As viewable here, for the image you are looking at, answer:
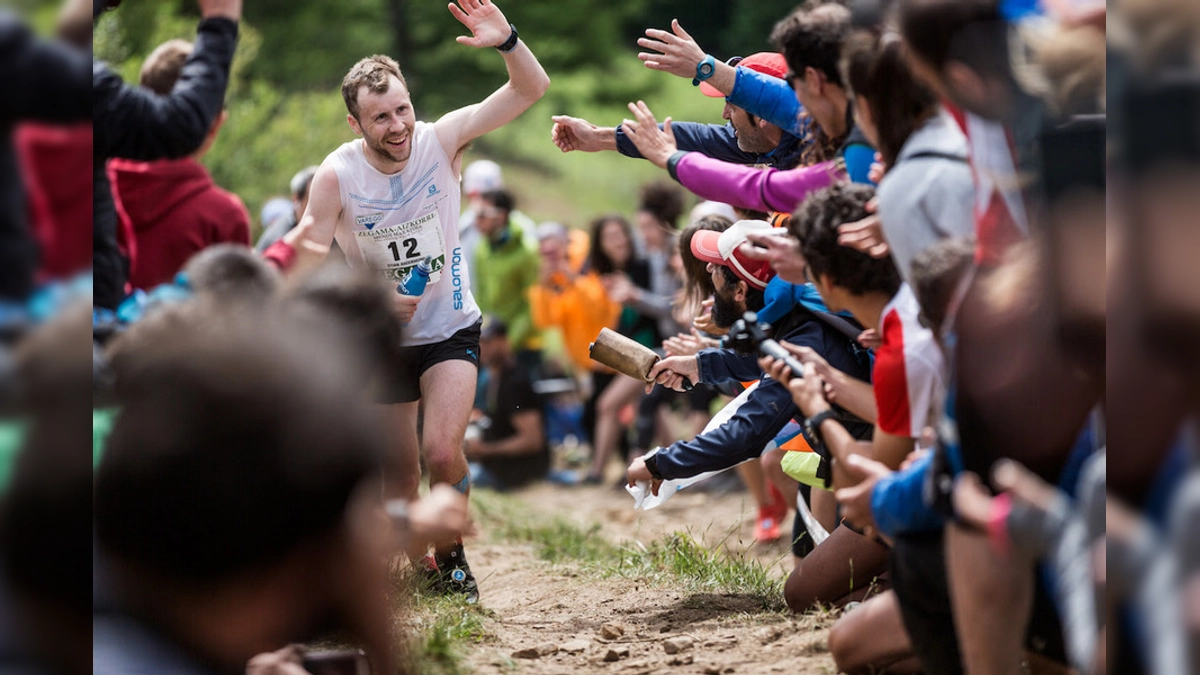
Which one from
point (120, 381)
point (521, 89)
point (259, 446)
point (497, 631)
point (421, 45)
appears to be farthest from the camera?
point (421, 45)

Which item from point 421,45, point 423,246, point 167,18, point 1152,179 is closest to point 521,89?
point 423,246

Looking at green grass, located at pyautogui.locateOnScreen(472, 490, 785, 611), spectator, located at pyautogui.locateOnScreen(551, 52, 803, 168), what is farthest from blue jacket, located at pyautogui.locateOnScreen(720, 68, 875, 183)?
green grass, located at pyautogui.locateOnScreen(472, 490, 785, 611)

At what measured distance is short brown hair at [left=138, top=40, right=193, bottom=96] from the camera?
460 centimetres

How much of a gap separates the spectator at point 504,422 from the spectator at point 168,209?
5.78 m

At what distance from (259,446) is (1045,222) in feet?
5.60

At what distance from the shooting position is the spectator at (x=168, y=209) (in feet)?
14.7

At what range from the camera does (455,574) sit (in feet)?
16.4

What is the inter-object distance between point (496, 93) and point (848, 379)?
6.81 ft

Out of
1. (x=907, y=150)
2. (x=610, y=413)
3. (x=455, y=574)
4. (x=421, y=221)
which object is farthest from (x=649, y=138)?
(x=610, y=413)

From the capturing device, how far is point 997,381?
9.16 ft

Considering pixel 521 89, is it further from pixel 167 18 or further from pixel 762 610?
pixel 167 18

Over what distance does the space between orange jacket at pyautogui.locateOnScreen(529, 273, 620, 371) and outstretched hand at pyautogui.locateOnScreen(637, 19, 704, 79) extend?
507cm

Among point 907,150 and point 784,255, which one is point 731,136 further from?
point 907,150

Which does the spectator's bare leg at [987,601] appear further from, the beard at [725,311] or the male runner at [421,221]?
the male runner at [421,221]
